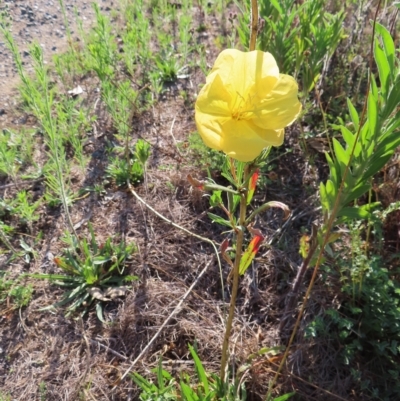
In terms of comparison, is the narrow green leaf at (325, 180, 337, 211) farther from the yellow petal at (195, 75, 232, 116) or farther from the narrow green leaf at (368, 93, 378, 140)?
the yellow petal at (195, 75, 232, 116)

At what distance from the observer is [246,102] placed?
1.08m

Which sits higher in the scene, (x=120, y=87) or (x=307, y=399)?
(x=120, y=87)

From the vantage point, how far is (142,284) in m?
2.16

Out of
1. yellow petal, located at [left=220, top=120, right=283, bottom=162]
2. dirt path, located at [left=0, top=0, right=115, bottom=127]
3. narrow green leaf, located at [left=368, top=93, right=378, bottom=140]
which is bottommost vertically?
dirt path, located at [left=0, top=0, right=115, bottom=127]

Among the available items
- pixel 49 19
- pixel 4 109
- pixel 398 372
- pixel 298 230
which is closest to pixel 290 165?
pixel 298 230

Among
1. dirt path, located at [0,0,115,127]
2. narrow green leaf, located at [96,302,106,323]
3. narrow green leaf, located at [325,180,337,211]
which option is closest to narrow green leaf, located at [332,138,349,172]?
narrow green leaf, located at [325,180,337,211]

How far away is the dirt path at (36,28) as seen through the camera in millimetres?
3693

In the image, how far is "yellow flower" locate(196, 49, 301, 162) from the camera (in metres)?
1.04

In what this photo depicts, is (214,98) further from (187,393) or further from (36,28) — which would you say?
(36,28)

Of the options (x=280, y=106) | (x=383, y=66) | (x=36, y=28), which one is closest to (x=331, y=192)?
(x=383, y=66)

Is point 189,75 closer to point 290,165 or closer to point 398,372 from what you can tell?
point 290,165

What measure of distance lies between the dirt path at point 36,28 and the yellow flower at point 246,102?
2.81 meters

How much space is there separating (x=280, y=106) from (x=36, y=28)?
160 inches

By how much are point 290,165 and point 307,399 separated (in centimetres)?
134
